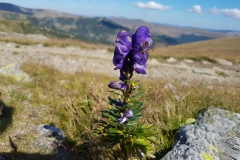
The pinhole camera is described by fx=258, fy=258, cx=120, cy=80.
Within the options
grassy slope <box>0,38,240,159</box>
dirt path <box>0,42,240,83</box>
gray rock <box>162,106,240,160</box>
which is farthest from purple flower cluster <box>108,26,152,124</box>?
dirt path <box>0,42,240,83</box>

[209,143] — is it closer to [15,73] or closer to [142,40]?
[142,40]

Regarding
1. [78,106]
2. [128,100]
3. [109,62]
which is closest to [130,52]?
[128,100]

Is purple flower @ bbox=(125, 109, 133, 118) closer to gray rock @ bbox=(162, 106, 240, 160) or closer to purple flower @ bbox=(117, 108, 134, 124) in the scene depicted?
purple flower @ bbox=(117, 108, 134, 124)

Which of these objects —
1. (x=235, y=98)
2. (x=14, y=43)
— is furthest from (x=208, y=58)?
(x=235, y=98)

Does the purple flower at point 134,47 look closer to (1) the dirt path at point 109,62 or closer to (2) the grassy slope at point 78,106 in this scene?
(2) the grassy slope at point 78,106

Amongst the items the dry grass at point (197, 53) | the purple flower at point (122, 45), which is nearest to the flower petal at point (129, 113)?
the purple flower at point (122, 45)

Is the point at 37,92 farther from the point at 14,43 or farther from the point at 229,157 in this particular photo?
the point at 14,43
